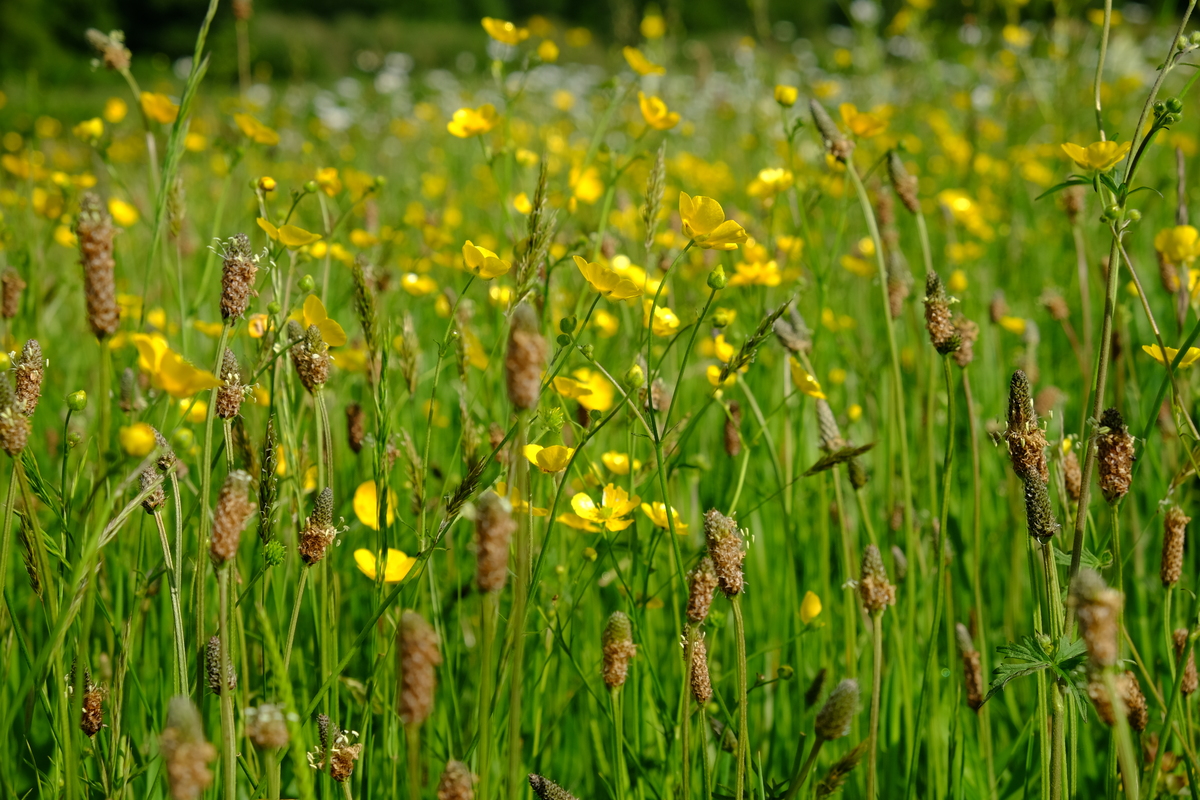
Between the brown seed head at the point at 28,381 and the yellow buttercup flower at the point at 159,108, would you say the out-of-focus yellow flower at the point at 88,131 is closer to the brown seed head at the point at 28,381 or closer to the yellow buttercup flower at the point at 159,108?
the yellow buttercup flower at the point at 159,108

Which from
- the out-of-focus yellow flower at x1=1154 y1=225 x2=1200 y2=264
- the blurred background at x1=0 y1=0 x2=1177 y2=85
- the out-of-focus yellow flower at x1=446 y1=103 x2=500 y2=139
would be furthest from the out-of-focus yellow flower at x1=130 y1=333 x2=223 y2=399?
the blurred background at x1=0 y1=0 x2=1177 y2=85

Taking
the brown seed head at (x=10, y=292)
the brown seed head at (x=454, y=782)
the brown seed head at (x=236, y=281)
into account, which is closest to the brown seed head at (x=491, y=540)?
the brown seed head at (x=454, y=782)

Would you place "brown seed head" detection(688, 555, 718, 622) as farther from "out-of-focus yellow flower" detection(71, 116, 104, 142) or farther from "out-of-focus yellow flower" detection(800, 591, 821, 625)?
"out-of-focus yellow flower" detection(71, 116, 104, 142)

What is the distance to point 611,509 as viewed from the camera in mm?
1087

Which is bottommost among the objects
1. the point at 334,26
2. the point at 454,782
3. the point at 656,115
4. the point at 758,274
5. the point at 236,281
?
the point at 454,782

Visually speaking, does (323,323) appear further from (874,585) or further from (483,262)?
(874,585)

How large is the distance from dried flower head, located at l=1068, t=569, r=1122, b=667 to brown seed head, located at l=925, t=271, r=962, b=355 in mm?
453

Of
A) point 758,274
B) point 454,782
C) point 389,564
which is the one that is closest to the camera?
point 454,782

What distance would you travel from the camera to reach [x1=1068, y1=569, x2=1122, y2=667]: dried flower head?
520 mm

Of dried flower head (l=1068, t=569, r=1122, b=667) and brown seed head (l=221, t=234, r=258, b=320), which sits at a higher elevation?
brown seed head (l=221, t=234, r=258, b=320)

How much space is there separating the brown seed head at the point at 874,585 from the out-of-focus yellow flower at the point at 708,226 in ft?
1.24

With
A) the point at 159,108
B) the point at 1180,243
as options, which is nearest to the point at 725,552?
the point at 1180,243

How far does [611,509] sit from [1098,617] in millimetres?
629

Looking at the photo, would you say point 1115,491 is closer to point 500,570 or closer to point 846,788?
point 846,788
